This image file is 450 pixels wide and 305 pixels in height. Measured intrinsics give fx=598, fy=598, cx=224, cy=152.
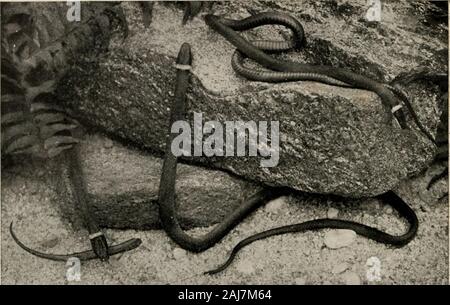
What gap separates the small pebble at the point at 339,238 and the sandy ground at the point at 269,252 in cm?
2

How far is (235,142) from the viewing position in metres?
2.76

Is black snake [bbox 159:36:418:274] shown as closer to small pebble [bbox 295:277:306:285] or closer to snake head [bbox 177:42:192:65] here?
snake head [bbox 177:42:192:65]

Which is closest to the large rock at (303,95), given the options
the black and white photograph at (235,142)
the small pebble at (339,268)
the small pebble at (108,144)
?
the black and white photograph at (235,142)

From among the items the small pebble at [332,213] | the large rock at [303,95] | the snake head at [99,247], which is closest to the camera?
the large rock at [303,95]

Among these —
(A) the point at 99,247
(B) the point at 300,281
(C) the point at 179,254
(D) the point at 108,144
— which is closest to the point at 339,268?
(B) the point at 300,281

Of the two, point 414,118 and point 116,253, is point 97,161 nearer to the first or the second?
point 116,253

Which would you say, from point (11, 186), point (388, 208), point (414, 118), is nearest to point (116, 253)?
point (11, 186)

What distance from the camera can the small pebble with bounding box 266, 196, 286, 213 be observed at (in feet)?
9.43

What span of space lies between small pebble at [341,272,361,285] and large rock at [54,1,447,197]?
1.20ft

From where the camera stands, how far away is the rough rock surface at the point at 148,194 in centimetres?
278

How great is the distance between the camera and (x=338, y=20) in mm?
2840

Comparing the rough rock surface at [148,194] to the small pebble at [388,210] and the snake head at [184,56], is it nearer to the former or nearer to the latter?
the snake head at [184,56]

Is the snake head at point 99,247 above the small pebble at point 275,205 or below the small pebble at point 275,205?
below

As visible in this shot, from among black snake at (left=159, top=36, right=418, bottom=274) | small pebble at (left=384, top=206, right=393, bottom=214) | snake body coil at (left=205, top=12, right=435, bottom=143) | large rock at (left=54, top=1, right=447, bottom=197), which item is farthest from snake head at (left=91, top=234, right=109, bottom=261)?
small pebble at (left=384, top=206, right=393, bottom=214)
